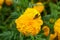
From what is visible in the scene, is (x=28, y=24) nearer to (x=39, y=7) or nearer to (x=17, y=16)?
(x=17, y=16)

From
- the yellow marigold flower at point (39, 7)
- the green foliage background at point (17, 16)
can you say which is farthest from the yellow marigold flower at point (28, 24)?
the yellow marigold flower at point (39, 7)

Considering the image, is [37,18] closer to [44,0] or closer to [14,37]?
[14,37]

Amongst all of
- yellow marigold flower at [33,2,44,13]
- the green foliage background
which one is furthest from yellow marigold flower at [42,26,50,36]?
yellow marigold flower at [33,2,44,13]

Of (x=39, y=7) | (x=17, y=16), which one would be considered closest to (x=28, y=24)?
(x=17, y=16)

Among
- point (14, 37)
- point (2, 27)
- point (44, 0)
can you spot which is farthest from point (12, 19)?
point (44, 0)

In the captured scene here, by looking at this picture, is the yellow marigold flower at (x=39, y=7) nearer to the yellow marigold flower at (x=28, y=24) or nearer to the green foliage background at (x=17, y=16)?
the green foliage background at (x=17, y=16)

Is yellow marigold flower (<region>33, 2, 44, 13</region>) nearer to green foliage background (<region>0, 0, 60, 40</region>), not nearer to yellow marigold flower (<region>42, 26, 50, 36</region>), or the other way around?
green foliage background (<region>0, 0, 60, 40</region>)

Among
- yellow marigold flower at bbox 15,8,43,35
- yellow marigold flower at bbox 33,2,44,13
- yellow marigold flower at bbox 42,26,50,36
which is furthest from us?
yellow marigold flower at bbox 33,2,44,13

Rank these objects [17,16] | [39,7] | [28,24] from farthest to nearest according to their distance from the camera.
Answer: [39,7] → [17,16] → [28,24]
